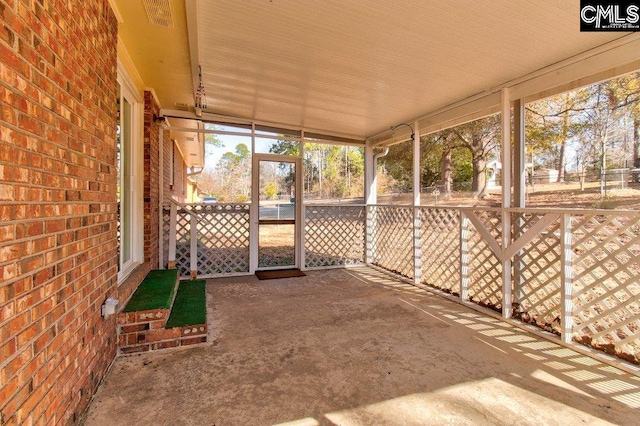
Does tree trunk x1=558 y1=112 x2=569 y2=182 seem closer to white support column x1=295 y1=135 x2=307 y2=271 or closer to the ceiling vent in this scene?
white support column x1=295 y1=135 x2=307 y2=271

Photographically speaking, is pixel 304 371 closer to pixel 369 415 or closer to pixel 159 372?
pixel 369 415

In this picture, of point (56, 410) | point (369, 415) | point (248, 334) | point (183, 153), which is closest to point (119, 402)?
point (56, 410)

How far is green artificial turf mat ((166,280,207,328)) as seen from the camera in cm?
290

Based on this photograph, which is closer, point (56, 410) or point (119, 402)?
point (56, 410)

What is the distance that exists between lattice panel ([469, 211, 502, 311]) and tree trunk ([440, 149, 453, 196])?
322cm

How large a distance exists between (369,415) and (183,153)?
28.8 ft

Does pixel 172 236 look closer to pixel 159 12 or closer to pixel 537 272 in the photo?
pixel 159 12

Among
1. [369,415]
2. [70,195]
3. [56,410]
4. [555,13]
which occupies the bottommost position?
[369,415]

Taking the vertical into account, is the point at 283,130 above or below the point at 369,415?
above

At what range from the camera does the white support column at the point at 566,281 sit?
2879mm

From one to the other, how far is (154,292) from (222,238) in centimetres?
212

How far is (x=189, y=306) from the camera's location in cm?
338

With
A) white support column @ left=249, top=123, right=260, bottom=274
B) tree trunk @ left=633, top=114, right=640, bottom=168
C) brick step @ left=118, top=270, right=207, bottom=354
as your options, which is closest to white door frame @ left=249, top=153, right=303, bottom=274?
white support column @ left=249, top=123, right=260, bottom=274

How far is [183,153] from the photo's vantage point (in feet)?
29.7
